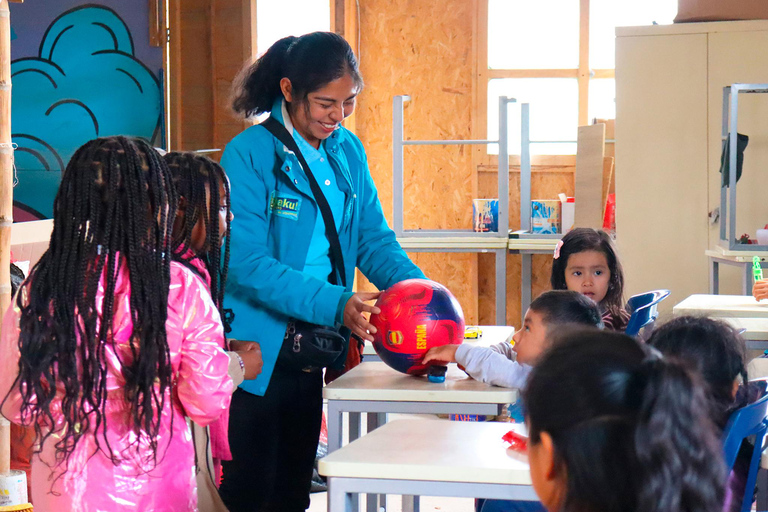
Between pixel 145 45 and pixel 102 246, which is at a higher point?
pixel 145 45

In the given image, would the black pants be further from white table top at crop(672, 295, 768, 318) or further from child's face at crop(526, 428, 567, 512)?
white table top at crop(672, 295, 768, 318)

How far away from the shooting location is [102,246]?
1568mm

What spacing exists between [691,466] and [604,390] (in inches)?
5.1

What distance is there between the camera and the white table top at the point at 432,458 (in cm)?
153

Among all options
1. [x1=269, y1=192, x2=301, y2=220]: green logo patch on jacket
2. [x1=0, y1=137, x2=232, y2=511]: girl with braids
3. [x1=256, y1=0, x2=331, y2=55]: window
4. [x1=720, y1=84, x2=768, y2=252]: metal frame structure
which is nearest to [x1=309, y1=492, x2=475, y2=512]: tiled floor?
[x1=269, y1=192, x2=301, y2=220]: green logo patch on jacket

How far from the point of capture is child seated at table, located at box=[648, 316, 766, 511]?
1.86 m

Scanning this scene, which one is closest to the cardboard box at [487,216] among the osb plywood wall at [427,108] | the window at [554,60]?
the osb plywood wall at [427,108]

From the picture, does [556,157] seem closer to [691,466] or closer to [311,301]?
[311,301]

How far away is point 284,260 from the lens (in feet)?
7.47

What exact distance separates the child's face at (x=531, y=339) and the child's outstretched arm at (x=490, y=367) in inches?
4.5

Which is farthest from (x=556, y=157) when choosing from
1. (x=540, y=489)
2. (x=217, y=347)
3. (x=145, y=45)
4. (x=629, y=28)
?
(x=540, y=489)

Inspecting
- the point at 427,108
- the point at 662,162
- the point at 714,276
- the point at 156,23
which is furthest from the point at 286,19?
the point at 714,276

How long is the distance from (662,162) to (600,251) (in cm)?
241

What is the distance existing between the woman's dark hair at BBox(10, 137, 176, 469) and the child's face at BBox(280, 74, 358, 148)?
717 millimetres
